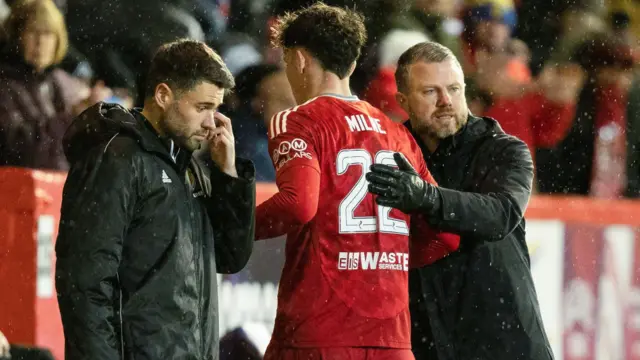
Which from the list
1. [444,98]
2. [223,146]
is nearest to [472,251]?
[444,98]

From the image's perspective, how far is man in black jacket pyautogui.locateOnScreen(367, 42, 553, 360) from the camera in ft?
15.9

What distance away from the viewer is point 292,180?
4262 millimetres

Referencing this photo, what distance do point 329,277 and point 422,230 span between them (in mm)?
588

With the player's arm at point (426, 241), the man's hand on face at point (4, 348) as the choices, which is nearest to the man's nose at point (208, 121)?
the player's arm at point (426, 241)

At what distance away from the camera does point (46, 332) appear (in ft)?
18.6

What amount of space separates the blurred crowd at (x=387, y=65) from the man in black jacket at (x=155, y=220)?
1.83 m

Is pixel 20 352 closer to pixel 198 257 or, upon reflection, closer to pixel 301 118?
pixel 198 257

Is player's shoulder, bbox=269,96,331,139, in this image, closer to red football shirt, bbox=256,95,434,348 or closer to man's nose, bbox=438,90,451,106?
red football shirt, bbox=256,95,434,348

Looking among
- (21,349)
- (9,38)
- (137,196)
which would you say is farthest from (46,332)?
(137,196)

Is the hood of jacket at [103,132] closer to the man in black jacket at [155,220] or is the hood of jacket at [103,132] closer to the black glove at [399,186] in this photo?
the man in black jacket at [155,220]

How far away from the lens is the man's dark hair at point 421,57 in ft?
16.6

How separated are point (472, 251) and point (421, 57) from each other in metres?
0.85

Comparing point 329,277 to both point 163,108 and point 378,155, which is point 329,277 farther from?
point 163,108

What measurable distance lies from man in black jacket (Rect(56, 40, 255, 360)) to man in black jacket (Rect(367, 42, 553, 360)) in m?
0.99
